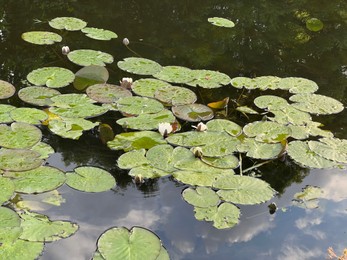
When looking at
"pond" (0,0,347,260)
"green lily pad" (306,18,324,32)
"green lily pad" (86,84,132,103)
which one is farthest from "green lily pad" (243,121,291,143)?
"green lily pad" (306,18,324,32)

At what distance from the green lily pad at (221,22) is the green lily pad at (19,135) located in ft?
9.17

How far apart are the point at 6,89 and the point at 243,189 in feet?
6.20

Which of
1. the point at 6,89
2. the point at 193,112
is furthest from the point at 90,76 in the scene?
the point at 193,112

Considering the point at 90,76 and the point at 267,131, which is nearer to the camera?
the point at 267,131

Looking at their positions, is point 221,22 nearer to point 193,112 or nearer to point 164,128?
point 193,112

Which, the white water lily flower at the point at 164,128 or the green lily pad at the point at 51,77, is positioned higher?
the white water lily flower at the point at 164,128

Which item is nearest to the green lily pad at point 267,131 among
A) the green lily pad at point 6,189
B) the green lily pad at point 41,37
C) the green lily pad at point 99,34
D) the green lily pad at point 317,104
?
the green lily pad at point 317,104

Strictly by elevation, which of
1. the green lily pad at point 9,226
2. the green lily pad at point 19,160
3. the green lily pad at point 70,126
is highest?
the green lily pad at point 9,226

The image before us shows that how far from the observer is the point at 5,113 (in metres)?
3.02

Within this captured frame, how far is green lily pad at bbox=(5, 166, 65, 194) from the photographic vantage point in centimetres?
244

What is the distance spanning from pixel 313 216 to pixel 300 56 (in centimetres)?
239

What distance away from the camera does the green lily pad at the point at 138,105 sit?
321 centimetres

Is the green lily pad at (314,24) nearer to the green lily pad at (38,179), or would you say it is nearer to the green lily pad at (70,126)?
the green lily pad at (70,126)

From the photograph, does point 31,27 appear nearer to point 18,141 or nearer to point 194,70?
point 194,70
